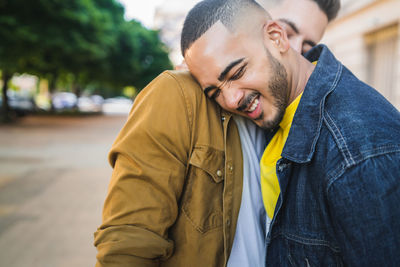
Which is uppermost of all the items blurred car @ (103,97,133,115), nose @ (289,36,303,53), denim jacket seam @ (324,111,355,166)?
blurred car @ (103,97,133,115)

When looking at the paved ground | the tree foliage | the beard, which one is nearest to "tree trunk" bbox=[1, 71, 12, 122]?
the tree foliage

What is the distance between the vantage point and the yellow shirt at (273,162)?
4.96 ft

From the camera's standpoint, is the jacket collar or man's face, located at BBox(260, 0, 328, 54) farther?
man's face, located at BBox(260, 0, 328, 54)

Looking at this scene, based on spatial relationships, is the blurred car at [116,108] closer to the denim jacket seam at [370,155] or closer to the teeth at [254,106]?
the teeth at [254,106]

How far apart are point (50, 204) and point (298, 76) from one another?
4.82 metres

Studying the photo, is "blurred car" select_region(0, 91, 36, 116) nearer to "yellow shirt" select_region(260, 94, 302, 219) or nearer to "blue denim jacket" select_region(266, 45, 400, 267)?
"yellow shirt" select_region(260, 94, 302, 219)

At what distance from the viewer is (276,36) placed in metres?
1.69

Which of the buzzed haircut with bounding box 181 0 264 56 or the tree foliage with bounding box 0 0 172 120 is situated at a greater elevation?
the tree foliage with bounding box 0 0 172 120

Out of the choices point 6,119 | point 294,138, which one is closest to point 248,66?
point 294,138

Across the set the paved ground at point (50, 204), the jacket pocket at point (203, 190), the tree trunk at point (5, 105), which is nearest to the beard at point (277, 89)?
the jacket pocket at point (203, 190)

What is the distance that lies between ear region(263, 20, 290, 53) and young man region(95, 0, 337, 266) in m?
0.51

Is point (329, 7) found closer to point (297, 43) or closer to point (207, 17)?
point (297, 43)

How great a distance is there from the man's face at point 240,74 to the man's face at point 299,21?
58 cm

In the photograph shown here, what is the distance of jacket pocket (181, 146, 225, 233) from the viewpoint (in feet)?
4.58
